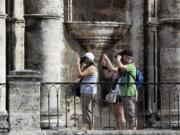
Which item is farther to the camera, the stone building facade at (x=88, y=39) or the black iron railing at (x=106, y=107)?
the stone building facade at (x=88, y=39)

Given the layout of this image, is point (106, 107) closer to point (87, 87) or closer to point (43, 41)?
point (43, 41)

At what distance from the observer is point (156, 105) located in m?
26.9

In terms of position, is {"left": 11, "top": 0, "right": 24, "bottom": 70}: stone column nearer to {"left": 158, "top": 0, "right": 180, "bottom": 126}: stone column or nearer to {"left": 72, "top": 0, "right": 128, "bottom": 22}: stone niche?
{"left": 72, "top": 0, "right": 128, "bottom": 22}: stone niche

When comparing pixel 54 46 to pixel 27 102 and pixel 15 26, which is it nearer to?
pixel 15 26

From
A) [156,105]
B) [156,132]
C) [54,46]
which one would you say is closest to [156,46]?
[156,105]

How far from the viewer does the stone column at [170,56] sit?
25703 mm

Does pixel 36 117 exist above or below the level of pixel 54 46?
below

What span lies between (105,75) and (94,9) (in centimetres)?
189

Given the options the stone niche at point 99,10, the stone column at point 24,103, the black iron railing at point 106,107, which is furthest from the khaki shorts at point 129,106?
the stone niche at point 99,10

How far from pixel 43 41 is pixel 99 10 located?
2856mm

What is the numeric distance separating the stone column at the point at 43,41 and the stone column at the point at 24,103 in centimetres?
311

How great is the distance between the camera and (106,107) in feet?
88.4

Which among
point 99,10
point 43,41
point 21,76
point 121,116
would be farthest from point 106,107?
point 21,76

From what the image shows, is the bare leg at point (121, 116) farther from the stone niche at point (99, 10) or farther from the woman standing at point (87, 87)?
the stone niche at point (99, 10)
